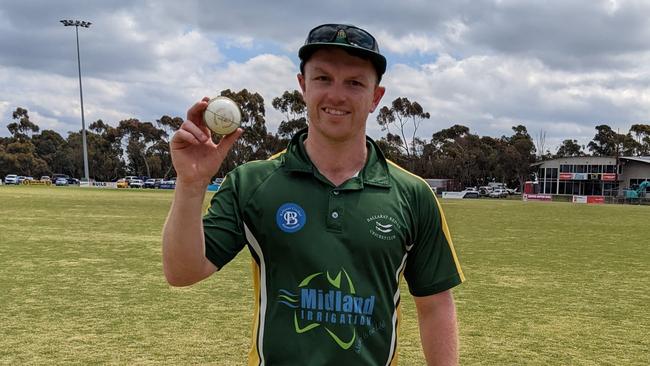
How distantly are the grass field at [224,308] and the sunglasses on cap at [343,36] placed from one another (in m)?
3.93

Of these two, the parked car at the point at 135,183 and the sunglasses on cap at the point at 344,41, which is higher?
the sunglasses on cap at the point at 344,41

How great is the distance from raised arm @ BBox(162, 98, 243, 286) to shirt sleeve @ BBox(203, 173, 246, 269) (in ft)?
0.33

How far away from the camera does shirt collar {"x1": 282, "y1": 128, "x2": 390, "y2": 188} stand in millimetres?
1999

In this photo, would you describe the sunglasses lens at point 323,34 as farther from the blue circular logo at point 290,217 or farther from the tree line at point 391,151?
the tree line at point 391,151

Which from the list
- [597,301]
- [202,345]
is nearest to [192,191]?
[202,345]

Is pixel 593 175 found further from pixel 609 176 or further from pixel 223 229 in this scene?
pixel 223 229

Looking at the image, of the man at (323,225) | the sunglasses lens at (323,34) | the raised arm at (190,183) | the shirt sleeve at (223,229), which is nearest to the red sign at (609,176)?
the man at (323,225)

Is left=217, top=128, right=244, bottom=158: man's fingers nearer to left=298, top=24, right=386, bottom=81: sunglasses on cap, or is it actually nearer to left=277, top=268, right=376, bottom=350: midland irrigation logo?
left=298, top=24, right=386, bottom=81: sunglasses on cap

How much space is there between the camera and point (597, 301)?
8117mm

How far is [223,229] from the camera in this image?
198cm

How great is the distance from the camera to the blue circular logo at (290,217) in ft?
6.26

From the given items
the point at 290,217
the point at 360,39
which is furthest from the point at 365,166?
the point at 360,39

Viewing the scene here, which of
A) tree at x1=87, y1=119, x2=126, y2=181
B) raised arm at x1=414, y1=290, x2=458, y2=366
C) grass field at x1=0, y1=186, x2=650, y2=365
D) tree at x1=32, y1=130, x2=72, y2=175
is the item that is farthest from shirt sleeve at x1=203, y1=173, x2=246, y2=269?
tree at x1=32, y1=130, x2=72, y2=175

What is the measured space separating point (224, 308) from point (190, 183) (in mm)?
5738
